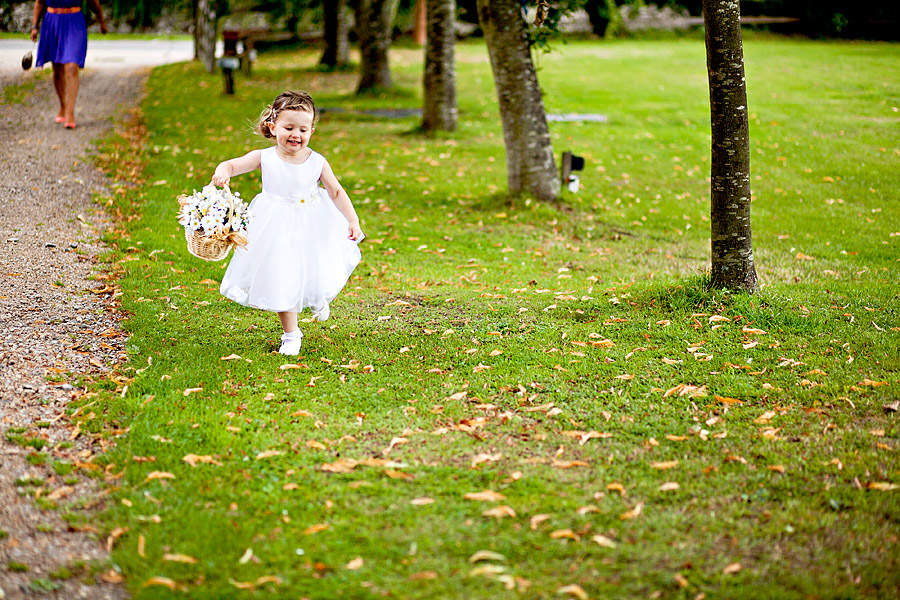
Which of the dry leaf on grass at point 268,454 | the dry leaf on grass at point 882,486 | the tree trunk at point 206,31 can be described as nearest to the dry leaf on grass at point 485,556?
the dry leaf on grass at point 268,454

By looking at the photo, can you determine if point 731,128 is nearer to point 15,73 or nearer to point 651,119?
point 651,119

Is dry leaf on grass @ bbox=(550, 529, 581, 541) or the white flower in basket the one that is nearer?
dry leaf on grass @ bbox=(550, 529, 581, 541)

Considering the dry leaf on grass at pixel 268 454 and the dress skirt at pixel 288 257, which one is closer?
the dry leaf on grass at pixel 268 454

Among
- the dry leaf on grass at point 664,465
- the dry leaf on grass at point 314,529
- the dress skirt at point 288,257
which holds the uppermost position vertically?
the dress skirt at point 288,257

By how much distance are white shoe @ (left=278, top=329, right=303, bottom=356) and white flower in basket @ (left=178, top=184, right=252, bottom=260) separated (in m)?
0.79

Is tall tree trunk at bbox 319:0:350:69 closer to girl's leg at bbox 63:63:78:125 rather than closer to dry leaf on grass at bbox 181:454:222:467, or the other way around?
girl's leg at bbox 63:63:78:125

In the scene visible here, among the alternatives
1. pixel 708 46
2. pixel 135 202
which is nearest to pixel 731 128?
pixel 708 46

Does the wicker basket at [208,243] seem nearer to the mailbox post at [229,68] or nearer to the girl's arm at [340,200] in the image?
the girl's arm at [340,200]

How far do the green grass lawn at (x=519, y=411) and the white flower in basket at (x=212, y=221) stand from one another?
84 centimetres

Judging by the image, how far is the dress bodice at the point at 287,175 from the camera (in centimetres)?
552

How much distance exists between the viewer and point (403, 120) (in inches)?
651

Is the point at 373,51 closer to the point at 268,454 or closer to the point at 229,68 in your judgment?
the point at 229,68

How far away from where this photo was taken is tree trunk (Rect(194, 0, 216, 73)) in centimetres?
2358

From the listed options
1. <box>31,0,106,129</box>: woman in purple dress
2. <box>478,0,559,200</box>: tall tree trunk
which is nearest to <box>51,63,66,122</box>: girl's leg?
<box>31,0,106,129</box>: woman in purple dress
